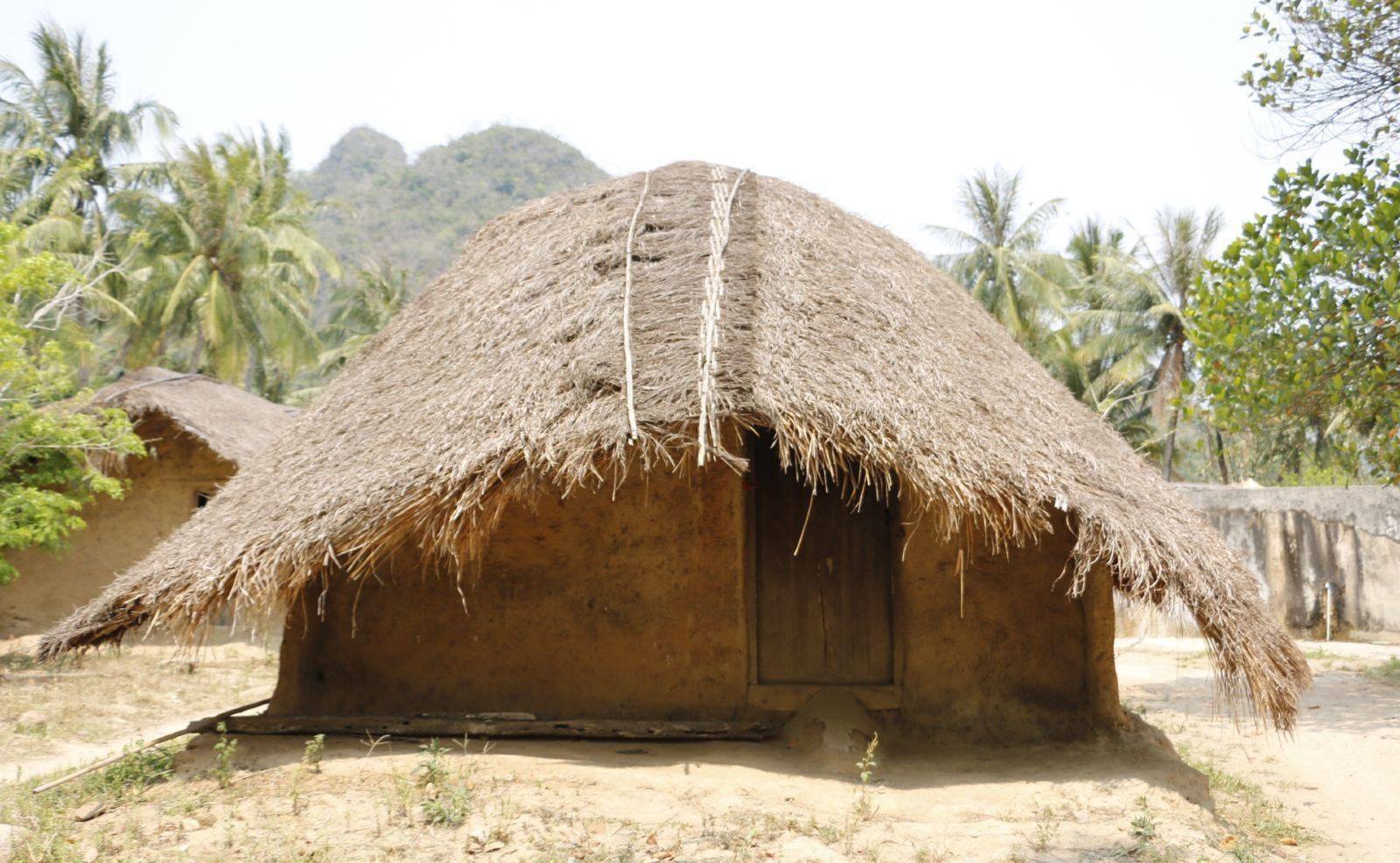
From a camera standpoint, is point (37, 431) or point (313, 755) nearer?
point (313, 755)

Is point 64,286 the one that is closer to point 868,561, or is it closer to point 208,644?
point 208,644

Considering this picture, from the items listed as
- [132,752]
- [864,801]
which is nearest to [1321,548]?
[864,801]

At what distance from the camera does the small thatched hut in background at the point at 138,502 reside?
37.7ft

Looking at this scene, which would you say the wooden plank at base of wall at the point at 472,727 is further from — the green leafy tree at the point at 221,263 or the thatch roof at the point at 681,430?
the green leafy tree at the point at 221,263

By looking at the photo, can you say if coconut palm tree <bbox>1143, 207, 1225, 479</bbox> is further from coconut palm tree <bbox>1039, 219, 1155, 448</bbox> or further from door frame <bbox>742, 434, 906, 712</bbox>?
door frame <bbox>742, 434, 906, 712</bbox>

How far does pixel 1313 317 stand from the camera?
23.9 feet

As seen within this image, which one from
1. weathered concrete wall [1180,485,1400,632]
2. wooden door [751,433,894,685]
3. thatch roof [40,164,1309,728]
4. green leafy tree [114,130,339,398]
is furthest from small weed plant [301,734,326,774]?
green leafy tree [114,130,339,398]

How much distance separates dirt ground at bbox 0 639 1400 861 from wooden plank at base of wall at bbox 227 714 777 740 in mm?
68

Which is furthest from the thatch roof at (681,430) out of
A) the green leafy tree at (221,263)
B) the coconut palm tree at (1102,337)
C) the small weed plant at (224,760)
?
the coconut palm tree at (1102,337)

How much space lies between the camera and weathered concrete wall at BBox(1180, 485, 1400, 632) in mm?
12711

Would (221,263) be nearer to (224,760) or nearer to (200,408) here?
(200,408)

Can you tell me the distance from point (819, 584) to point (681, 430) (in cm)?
195

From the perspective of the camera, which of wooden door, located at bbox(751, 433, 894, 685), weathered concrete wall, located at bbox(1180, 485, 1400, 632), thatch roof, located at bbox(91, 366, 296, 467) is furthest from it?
weathered concrete wall, located at bbox(1180, 485, 1400, 632)

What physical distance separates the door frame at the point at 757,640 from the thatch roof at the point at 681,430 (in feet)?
1.06
